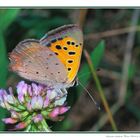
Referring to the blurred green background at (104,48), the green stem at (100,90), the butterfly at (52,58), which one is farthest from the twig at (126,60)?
the butterfly at (52,58)

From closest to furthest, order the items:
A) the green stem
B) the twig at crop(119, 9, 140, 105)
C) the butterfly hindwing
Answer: the butterfly hindwing → the green stem → the twig at crop(119, 9, 140, 105)

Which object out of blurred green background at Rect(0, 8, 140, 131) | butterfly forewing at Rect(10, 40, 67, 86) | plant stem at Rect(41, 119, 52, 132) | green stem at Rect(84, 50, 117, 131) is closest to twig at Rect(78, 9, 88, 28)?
blurred green background at Rect(0, 8, 140, 131)

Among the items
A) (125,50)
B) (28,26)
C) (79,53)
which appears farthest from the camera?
(125,50)

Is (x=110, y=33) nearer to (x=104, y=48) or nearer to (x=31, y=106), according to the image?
(x=104, y=48)

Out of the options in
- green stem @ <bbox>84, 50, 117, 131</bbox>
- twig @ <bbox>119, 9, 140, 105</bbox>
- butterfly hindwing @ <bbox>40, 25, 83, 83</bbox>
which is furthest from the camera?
twig @ <bbox>119, 9, 140, 105</bbox>

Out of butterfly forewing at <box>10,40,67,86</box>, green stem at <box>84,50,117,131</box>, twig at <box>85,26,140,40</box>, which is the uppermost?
butterfly forewing at <box>10,40,67,86</box>

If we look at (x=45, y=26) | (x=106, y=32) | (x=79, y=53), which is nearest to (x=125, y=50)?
(x=106, y=32)

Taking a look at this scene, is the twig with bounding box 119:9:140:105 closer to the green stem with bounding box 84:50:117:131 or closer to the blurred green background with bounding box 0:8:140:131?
the blurred green background with bounding box 0:8:140:131
